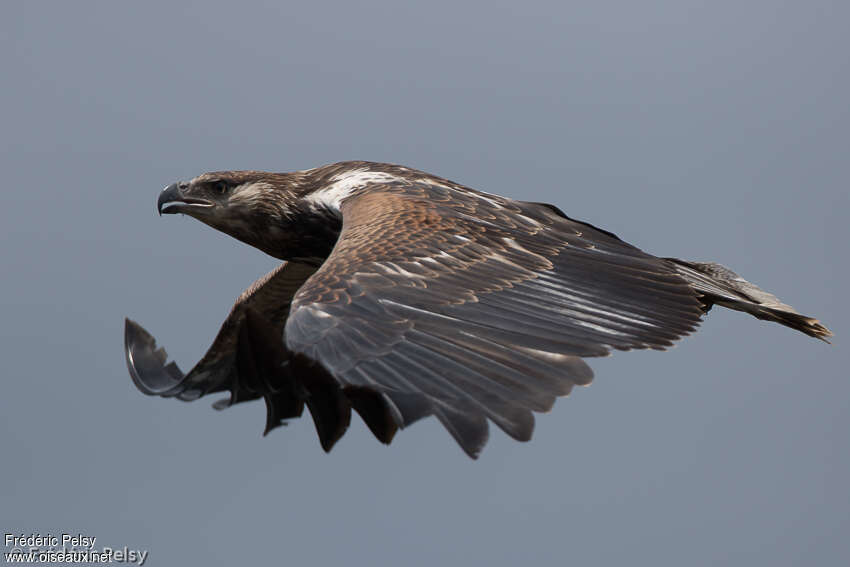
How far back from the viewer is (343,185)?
8.77 metres

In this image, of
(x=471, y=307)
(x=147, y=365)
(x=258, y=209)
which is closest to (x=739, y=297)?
(x=471, y=307)

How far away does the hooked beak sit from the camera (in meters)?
9.37

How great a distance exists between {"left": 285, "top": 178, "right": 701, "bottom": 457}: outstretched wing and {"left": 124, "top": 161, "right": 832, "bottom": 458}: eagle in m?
0.01

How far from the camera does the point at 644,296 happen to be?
7.33m

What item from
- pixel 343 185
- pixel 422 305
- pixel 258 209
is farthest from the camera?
pixel 258 209

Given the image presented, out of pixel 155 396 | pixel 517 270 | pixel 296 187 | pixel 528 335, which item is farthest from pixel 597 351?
pixel 296 187

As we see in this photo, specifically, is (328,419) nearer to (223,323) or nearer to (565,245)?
(565,245)

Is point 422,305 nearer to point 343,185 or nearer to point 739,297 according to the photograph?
point 343,185

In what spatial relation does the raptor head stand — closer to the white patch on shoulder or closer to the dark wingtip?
the white patch on shoulder

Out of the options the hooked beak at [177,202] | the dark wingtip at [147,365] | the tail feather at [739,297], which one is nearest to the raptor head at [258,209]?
the hooked beak at [177,202]

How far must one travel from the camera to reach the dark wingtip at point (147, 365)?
8.06 m

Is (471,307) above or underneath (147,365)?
above

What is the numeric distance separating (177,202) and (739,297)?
3.93m

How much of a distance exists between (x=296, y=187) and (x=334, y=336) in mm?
3005
